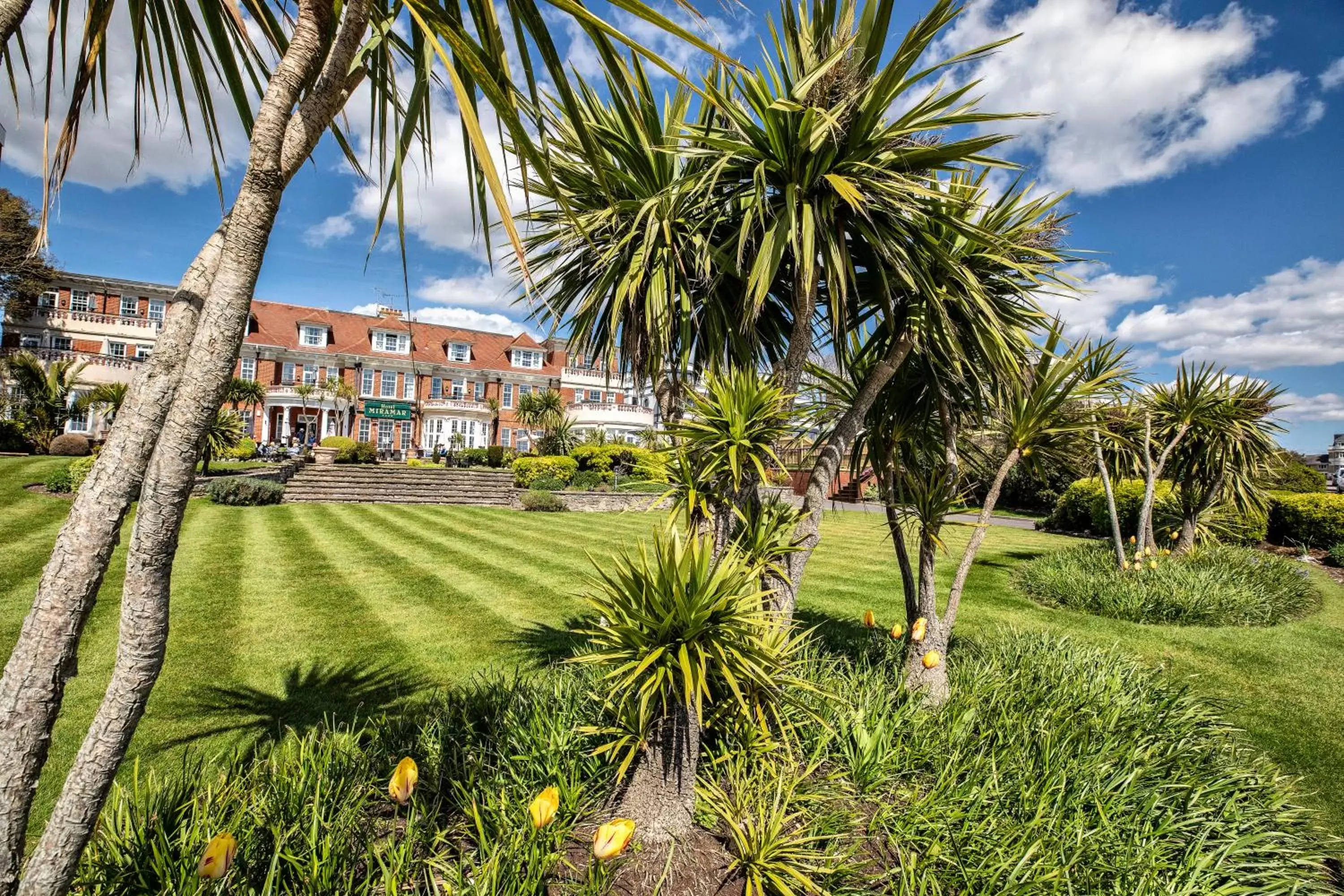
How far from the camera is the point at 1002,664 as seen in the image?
5.27m

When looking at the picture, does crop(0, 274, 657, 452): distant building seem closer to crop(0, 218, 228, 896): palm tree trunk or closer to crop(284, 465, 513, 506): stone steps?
crop(284, 465, 513, 506): stone steps

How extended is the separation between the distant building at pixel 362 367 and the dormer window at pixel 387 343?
0.27 ft

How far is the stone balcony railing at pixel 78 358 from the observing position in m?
27.9

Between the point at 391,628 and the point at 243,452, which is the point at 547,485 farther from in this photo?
the point at 391,628

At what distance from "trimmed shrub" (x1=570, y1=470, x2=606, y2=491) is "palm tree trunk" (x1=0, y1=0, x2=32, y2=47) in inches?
916

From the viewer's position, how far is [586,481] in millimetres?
25938

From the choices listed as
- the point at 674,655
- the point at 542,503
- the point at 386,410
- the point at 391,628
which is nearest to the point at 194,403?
A: the point at 674,655

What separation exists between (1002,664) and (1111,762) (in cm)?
156

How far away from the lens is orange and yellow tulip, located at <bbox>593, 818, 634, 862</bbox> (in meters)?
2.12

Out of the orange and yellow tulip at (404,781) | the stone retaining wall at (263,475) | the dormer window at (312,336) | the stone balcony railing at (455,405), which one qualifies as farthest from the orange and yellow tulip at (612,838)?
the dormer window at (312,336)

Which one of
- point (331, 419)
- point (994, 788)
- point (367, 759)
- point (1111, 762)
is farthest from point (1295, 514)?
point (331, 419)

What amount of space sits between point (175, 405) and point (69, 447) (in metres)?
28.1

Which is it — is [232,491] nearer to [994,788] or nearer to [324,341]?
[994,788]

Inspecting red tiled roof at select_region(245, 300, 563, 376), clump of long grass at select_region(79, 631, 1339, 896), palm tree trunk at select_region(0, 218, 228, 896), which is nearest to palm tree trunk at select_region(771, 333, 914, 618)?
clump of long grass at select_region(79, 631, 1339, 896)
